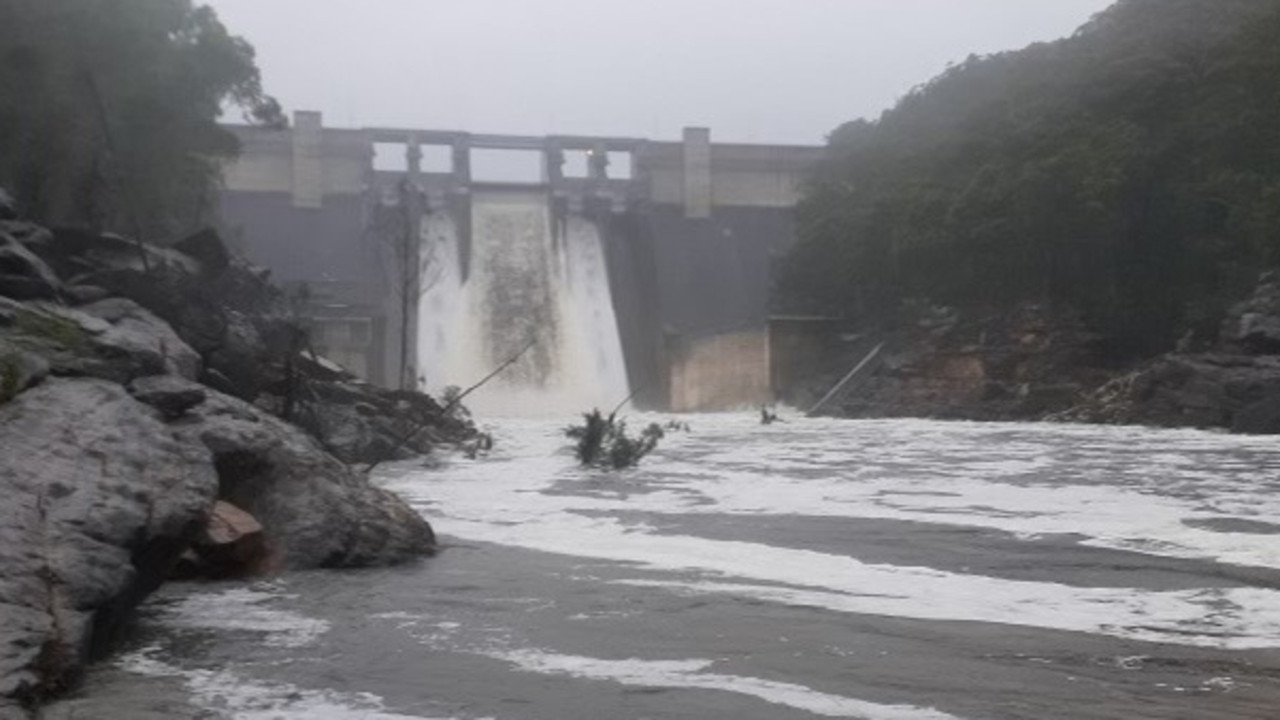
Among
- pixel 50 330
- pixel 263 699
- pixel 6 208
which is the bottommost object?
pixel 263 699

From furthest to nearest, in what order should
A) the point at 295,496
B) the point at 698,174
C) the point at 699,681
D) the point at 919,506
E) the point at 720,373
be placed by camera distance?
the point at 698,174 < the point at 720,373 < the point at 919,506 < the point at 295,496 < the point at 699,681

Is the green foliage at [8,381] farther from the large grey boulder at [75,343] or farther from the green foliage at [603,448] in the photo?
the green foliage at [603,448]

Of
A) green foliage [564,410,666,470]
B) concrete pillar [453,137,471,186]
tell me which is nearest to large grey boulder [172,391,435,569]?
green foliage [564,410,666,470]

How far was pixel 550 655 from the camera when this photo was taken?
7488 mm

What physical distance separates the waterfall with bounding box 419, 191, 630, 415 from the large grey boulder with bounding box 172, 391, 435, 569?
36549 millimetres

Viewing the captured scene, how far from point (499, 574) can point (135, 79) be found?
2034 cm

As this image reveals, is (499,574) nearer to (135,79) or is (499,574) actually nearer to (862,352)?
(135,79)

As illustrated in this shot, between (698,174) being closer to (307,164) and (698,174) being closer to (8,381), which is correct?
(307,164)

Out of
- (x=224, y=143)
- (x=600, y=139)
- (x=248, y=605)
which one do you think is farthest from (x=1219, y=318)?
(x=248, y=605)

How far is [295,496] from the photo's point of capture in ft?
34.0

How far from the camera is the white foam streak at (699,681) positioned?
20.5 feet

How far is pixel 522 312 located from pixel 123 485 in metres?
44.0

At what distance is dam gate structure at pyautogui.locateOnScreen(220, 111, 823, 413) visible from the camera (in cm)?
4981

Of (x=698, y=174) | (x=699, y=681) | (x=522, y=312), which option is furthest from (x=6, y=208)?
(x=698, y=174)
